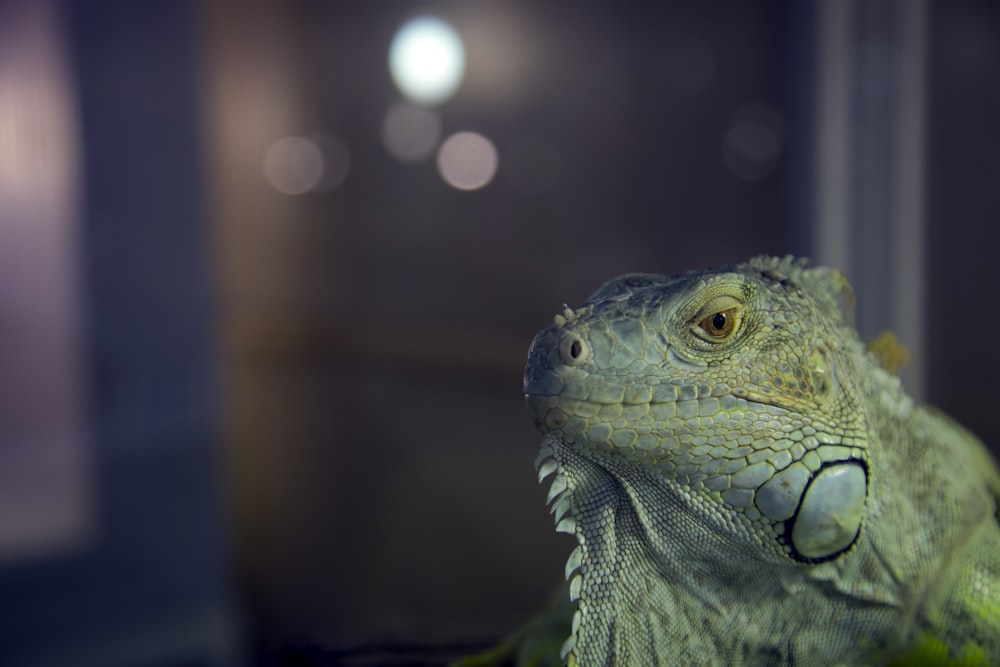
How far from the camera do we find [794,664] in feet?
3.33

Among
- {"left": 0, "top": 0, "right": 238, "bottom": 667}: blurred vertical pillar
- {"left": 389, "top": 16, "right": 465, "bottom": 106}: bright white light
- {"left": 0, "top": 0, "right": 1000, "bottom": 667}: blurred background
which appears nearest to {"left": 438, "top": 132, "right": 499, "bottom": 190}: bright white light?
{"left": 0, "top": 0, "right": 1000, "bottom": 667}: blurred background

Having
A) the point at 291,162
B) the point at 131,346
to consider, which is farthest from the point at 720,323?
the point at 291,162

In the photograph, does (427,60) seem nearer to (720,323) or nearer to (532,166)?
(532,166)

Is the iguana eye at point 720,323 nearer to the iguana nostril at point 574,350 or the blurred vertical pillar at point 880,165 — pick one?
the iguana nostril at point 574,350

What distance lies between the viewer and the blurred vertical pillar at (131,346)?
3.20m

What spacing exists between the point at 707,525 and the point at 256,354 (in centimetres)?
396

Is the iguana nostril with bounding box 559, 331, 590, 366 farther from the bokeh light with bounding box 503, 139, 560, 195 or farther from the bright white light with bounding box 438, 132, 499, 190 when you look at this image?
the bright white light with bounding box 438, 132, 499, 190

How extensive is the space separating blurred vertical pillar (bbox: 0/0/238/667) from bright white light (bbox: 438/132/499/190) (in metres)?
1.36

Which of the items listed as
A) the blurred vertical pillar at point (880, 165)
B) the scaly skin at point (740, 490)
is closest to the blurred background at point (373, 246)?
the blurred vertical pillar at point (880, 165)

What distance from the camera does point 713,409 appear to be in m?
0.88

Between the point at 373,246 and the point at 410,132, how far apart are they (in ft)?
2.22

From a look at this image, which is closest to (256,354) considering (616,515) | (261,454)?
(261,454)

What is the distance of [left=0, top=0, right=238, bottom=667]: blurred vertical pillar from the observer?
3195 mm

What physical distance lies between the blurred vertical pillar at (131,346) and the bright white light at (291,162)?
3.63 feet
